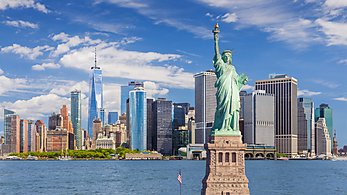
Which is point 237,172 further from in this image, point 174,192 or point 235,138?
point 174,192

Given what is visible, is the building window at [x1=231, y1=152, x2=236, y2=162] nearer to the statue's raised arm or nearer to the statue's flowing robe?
the statue's flowing robe

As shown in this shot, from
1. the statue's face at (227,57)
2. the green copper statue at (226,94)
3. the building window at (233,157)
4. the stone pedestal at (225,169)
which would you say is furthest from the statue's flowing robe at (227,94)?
the building window at (233,157)

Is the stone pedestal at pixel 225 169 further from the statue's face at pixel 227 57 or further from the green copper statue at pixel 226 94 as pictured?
the statue's face at pixel 227 57

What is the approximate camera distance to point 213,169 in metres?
44.6

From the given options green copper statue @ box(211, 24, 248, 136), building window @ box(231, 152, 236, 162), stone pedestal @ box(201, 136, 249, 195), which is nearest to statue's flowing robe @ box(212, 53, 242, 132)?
green copper statue @ box(211, 24, 248, 136)

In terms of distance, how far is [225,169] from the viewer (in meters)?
44.6

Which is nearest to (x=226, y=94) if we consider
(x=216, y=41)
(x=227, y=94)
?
(x=227, y=94)

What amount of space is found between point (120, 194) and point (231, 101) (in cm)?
5435

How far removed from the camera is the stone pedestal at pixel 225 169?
44.1 meters

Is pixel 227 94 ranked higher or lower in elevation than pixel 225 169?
higher

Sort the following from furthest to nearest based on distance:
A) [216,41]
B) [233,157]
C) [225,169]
Result: [216,41]
[233,157]
[225,169]

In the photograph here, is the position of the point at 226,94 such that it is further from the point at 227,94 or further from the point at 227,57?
the point at 227,57

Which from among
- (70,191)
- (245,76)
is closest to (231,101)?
(245,76)

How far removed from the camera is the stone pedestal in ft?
145
